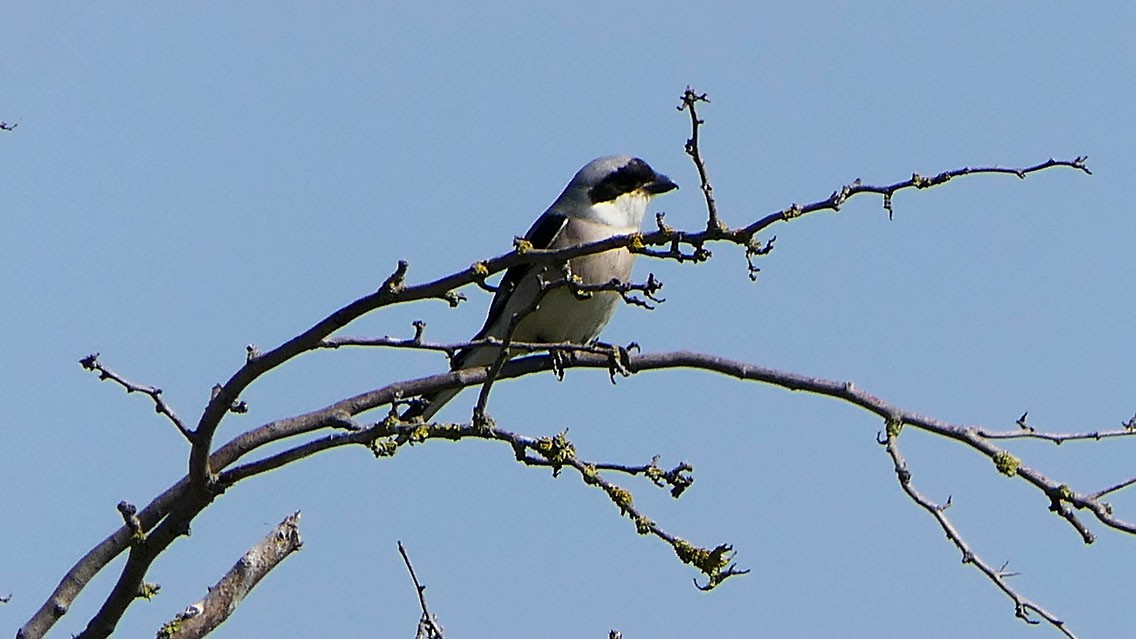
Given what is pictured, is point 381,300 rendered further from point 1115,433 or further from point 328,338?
point 1115,433

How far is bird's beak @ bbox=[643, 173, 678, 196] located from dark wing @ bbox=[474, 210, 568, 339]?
1.58ft

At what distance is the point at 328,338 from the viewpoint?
14.2ft

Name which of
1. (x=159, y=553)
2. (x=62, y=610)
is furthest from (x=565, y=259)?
(x=62, y=610)

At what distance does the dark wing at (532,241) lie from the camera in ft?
23.9

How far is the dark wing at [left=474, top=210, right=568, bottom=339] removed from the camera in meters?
7.28

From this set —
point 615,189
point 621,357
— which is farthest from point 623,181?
point 621,357

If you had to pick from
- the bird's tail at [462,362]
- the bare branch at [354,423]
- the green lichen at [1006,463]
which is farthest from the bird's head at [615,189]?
the green lichen at [1006,463]

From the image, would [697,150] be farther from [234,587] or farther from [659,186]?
[659,186]

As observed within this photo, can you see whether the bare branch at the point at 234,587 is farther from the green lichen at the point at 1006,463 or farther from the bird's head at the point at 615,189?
the bird's head at the point at 615,189

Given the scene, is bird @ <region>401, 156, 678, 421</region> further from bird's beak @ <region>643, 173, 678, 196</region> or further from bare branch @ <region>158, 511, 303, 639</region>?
bare branch @ <region>158, 511, 303, 639</region>

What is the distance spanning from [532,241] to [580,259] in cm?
49

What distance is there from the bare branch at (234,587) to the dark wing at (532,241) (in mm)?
2557

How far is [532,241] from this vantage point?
733 cm

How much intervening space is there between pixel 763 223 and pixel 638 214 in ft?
12.8
